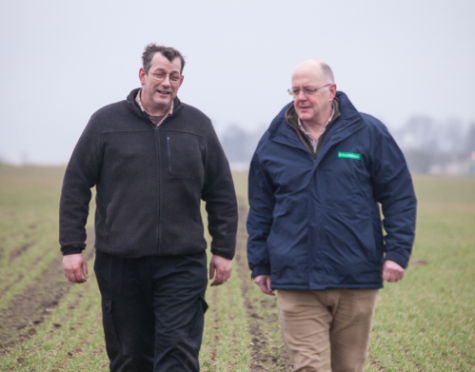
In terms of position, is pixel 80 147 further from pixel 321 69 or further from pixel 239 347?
pixel 239 347

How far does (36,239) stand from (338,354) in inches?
507

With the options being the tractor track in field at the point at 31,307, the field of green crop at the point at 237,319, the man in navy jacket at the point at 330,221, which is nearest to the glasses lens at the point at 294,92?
the man in navy jacket at the point at 330,221

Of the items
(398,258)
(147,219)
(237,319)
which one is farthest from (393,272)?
(237,319)

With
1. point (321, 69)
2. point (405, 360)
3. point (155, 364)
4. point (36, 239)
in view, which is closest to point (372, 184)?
point (321, 69)

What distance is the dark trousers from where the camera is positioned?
4.11m

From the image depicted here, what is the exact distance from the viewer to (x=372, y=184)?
395 centimetres

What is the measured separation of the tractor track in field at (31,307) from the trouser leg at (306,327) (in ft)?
12.5

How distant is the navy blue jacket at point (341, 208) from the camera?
3.79m

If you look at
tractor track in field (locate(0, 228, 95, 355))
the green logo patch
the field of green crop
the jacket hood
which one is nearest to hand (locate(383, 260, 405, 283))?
the green logo patch

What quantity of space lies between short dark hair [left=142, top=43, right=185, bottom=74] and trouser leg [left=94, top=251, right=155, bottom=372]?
4.40 ft

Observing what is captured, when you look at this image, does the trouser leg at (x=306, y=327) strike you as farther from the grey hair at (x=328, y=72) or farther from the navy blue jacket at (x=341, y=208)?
the grey hair at (x=328, y=72)

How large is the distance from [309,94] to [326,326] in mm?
1426

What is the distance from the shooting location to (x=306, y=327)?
3.87m

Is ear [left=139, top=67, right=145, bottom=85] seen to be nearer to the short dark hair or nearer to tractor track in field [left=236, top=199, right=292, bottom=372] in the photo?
the short dark hair
